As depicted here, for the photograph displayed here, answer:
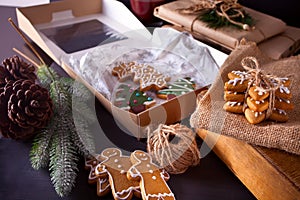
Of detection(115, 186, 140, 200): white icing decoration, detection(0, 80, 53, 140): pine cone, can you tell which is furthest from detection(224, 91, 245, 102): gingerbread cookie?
detection(0, 80, 53, 140): pine cone

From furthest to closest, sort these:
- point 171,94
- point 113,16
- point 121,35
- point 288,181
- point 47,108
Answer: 1. point 113,16
2. point 121,35
3. point 171,94
4. point 47,108
5. point 288,181

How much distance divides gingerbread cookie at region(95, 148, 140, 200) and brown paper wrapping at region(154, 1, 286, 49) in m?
0.49

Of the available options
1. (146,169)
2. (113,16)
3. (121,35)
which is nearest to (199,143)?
(146,169)

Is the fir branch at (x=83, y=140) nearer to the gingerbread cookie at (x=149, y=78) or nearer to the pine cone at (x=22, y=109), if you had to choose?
the pine cone at (x=22, y=109)

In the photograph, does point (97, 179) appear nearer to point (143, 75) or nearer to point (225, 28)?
point (143, 75)

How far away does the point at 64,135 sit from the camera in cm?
69

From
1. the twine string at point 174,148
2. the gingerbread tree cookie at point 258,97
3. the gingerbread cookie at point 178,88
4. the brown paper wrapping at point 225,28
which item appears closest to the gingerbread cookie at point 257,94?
the gingerbread tree cookie at point 258,97

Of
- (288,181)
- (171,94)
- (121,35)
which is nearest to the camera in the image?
(288,181)

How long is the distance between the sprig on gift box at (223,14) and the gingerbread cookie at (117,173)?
55cm

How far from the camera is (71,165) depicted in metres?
0.64

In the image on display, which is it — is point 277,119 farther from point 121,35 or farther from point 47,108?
point 121,35

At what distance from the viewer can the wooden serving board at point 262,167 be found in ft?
1.79

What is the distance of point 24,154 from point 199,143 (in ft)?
1.16

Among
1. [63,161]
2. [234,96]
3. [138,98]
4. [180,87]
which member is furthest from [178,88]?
[63,161]
